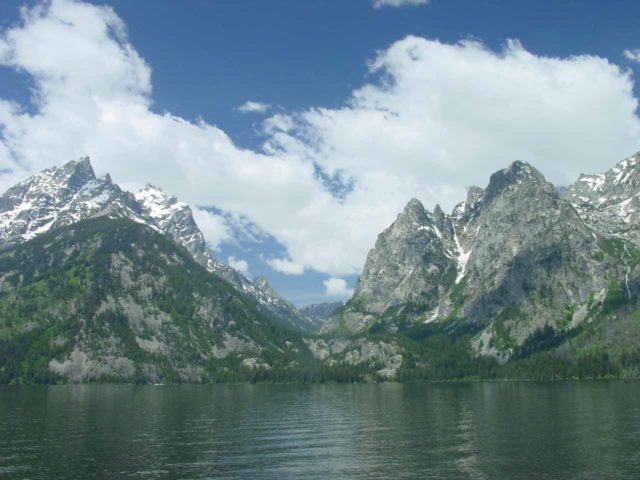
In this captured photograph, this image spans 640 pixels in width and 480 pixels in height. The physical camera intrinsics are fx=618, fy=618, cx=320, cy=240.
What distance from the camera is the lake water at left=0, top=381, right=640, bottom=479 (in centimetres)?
7100

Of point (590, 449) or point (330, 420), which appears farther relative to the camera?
point (330, 420)

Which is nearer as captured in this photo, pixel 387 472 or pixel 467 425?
pixel 387 472

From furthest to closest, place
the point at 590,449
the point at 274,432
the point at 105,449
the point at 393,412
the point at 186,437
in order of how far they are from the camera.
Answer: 1. the point at 393,412
2. the point at 274,432
3. the point at 186,437
4. the point at 105,449
5. the point at 590,449

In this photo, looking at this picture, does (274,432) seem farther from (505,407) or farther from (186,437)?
Answer: (505,407)

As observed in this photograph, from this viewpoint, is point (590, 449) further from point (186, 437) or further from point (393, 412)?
point (393, 412)

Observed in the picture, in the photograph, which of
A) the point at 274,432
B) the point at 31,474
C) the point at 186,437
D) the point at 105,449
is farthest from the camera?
the point at 274,432

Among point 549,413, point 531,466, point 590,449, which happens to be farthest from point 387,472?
point 549,413

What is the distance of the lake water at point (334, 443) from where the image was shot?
71.0 meters

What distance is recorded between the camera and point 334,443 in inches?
3745

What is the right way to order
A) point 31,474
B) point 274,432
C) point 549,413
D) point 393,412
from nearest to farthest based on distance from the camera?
point 31,474
point 274,432
point 549,413
point 393,412

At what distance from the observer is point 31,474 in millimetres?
69938

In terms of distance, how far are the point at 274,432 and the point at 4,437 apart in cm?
4509

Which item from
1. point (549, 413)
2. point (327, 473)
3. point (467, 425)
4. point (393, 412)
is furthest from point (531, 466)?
point (393, 412)

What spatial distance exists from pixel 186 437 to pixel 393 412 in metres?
61.6
